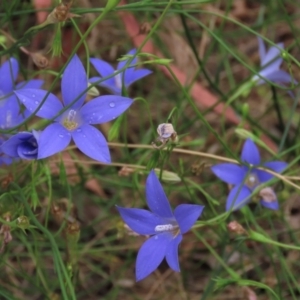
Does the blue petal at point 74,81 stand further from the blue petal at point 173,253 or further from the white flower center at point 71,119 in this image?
the blue petal at point 173,253

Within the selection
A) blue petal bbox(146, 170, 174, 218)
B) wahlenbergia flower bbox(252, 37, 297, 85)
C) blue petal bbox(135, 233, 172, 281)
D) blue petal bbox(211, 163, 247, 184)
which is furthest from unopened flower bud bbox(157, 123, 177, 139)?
wahlenbergia flower bbox(252, 37, 297, 85)

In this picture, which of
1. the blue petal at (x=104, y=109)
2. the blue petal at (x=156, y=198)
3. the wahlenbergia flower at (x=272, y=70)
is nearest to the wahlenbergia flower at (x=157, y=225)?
the blue petal at (x=156, y=198)

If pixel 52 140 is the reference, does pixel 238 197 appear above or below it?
below

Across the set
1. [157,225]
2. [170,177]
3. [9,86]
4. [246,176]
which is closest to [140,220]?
[157,225]

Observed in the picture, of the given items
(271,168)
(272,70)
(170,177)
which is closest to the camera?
(170,177)

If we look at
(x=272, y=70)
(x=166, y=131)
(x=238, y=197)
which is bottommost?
(x=238, y=197)

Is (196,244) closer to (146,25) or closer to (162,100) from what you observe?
(162,100)

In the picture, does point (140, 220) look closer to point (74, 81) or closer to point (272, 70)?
point (74, 81)
